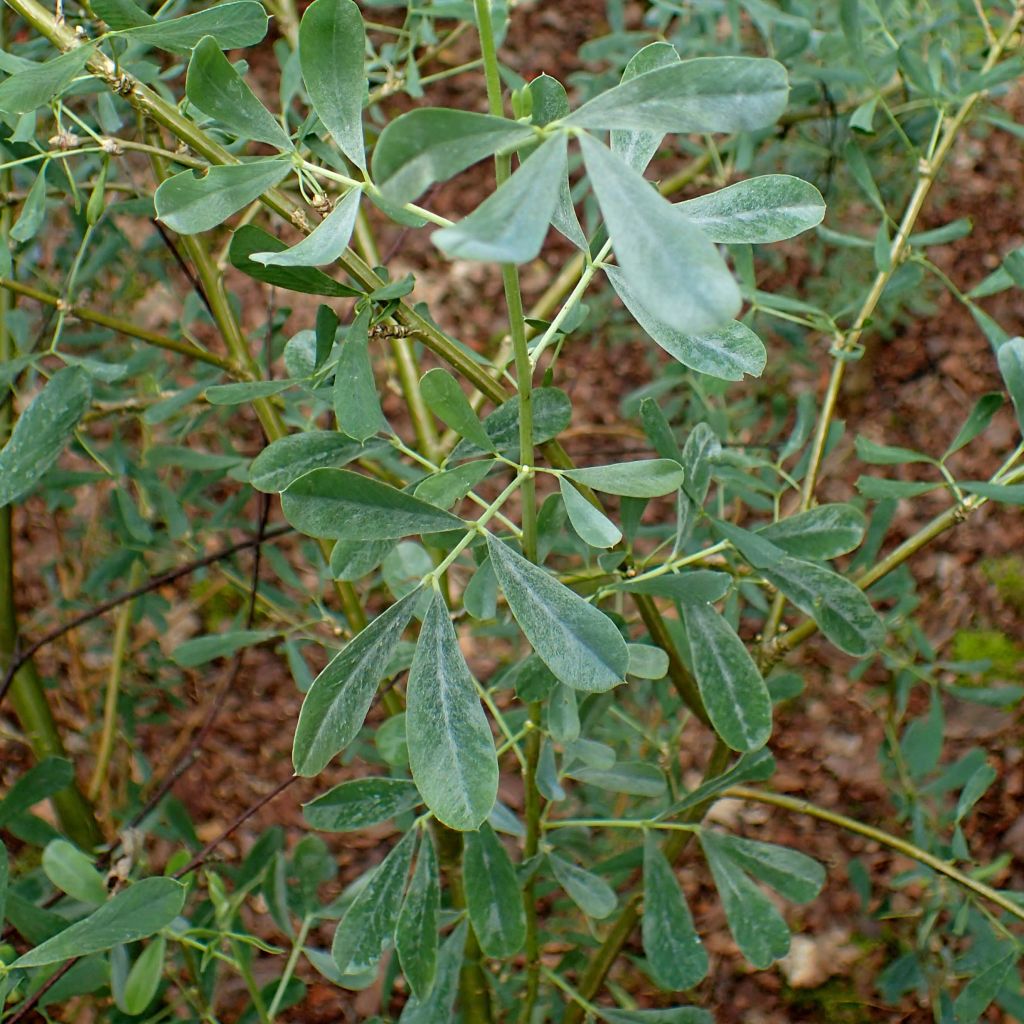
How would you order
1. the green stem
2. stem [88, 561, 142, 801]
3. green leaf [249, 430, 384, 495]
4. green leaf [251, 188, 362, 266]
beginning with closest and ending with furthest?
1. green leaf [251, 188, 362, 266]
2. green leaf [249, 430, 384, 495]
3. the green stem
4. stem [88, 561, 142, 801]

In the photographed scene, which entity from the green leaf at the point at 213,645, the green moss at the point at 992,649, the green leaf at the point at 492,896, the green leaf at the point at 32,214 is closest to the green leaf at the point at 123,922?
the green leaf at the point at 492,896

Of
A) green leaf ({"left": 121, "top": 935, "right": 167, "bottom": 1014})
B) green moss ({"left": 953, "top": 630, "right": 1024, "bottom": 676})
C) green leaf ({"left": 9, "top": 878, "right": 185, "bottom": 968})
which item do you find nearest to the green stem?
green leaf ({"left": 121, "top": 935, "right": 167, "bottom": 1014})

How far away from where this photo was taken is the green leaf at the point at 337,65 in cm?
40

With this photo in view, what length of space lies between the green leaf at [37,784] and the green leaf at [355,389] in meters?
0.43

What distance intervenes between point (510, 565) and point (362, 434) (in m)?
0.09

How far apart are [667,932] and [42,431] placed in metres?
0.55

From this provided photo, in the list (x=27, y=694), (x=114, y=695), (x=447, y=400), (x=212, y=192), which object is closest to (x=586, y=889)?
(x=447, y=400)

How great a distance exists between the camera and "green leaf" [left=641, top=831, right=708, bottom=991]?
2.26 feet

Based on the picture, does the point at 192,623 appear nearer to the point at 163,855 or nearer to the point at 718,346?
the point at 163,855

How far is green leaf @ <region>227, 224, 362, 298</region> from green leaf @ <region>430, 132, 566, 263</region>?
6.5 inches

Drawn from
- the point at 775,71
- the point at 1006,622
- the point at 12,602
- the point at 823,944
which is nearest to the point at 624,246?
the point at 775,71

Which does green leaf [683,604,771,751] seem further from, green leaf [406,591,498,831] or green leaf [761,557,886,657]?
green leaf [406,591,498,831]

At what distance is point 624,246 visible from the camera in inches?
12.1

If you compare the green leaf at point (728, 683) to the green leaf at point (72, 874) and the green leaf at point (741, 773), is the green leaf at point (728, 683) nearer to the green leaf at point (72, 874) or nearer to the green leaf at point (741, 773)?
the green leaf at point (741, 773)
